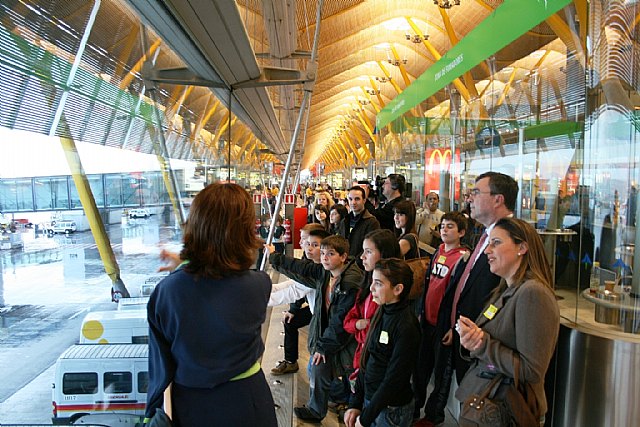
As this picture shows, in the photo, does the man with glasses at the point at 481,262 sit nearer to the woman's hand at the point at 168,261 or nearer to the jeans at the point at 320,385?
the jeans at the point at 320,385

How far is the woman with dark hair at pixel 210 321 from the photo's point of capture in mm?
1533

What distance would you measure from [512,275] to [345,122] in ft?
141

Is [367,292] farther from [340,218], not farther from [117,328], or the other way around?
[340,218]

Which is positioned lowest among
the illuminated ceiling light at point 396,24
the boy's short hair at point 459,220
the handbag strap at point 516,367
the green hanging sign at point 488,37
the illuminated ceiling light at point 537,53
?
the handbag strap at point 516,367

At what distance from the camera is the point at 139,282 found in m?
2.40

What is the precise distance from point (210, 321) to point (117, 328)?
98 cm

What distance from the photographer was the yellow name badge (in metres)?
2.24

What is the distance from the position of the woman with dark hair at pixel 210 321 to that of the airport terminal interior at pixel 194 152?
433 millimetres

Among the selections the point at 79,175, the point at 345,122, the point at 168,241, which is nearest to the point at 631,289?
the point at 168,241

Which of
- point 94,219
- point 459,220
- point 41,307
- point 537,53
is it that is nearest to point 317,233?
point 459,220

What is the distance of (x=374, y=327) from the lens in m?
2.77

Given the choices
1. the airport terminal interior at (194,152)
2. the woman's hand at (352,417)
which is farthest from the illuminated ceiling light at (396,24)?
the woman's hand at (352,417)

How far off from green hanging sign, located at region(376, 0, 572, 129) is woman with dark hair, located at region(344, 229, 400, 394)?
106 inches

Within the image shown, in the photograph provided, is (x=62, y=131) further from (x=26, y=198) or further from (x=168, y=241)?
(x=168, y=241)
